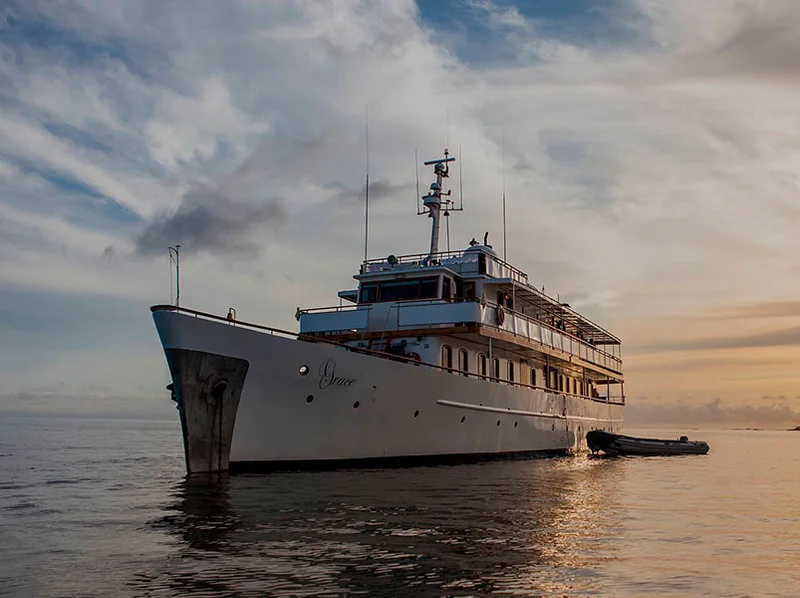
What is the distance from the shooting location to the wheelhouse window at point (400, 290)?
27.5 m

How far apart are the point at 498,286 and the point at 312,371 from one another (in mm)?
12761

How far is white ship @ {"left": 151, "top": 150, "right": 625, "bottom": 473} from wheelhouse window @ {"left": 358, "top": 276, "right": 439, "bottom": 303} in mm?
40

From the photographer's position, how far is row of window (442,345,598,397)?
2656cm

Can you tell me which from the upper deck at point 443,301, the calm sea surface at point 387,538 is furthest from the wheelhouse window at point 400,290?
the calm sea surface at point 387,538

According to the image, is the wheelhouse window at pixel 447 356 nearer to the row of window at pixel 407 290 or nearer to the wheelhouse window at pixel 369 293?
the row of window at pixel 407 290

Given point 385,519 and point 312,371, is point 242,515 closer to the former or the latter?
point 385,519

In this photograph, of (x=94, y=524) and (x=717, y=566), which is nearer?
(x=717, y=566)

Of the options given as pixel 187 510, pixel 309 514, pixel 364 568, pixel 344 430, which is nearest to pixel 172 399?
pixel 344 430

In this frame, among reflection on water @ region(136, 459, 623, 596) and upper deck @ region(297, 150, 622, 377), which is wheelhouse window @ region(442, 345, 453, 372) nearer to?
upper deck @ region(297, 150, 622, 377)

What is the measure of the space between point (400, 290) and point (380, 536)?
17561mm

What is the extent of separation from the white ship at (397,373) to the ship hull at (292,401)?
3 cm

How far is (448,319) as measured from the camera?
25.6 m

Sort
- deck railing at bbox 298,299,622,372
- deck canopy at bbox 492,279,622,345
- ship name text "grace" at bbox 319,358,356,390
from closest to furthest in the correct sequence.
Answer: ship name text "grace" at bbox 319,358,356,390
deck railing at bbox 298,299,622,372
deck canopy at bbox 492,279,622,345

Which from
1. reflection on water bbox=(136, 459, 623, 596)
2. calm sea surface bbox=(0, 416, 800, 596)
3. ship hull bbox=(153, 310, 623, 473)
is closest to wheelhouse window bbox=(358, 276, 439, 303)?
ship hull bbox=(153, 310, 623, 473)
